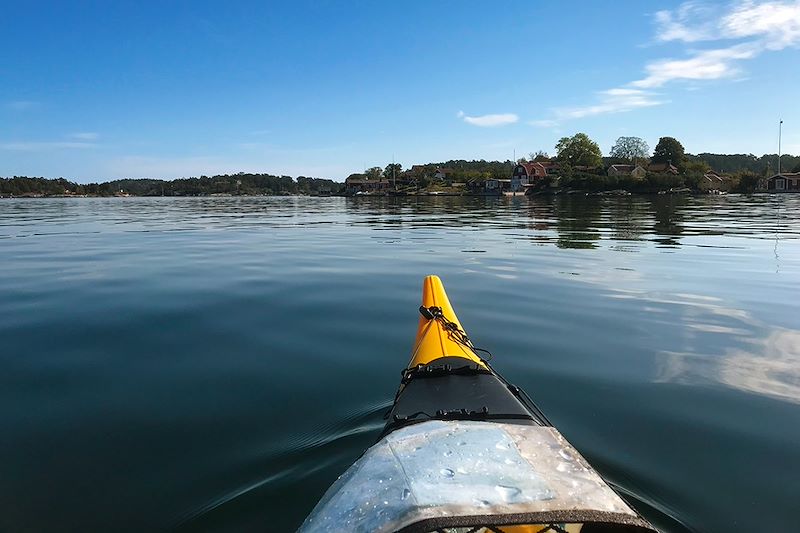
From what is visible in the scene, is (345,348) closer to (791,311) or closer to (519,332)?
(519,332)

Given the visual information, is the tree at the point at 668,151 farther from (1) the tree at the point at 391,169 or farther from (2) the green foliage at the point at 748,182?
(1) the tree at the point at 391,169

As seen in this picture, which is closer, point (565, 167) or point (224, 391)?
point (224, 391)

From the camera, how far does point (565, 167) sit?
371 feet

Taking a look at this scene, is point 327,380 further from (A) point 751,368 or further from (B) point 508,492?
(A) point 751,368

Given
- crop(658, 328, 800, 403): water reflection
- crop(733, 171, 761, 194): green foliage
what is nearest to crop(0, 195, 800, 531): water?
crop(658, 328, 800, 403): water reflection

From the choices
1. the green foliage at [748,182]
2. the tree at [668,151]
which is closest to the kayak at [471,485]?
the green foliage at [748,182]

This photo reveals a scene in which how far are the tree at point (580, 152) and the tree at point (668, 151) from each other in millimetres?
12307

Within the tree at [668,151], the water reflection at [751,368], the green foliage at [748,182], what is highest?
the tree at [668,151]

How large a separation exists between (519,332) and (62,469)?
5784 mm

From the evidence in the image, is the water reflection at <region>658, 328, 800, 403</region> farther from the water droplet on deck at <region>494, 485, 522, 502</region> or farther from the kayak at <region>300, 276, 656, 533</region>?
the water droplet on deck at <region>494, 485, 522, 502</region>

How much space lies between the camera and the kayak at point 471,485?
192cm

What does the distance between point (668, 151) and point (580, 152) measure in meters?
18.9

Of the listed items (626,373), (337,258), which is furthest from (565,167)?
(626,373)

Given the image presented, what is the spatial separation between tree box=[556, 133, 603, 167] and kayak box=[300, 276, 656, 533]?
126265 mm
